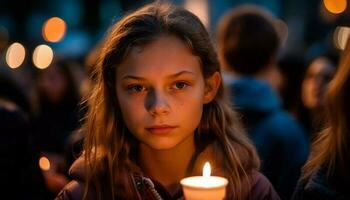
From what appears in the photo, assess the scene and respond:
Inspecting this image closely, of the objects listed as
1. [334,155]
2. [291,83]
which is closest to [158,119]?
[334,155]

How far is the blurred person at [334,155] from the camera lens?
2.70 m

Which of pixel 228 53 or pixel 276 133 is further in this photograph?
pixel 228 53

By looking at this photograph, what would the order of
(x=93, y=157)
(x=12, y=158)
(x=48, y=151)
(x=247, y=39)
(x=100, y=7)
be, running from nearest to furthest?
(x=93, y=157)
(x=12, y=158)
(x=247, y=39)
(x=48, y=151)
(x=100, y=7)

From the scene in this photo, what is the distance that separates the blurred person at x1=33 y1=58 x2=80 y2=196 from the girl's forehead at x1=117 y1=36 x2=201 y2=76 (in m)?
3.53

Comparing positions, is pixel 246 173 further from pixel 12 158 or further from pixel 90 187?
pixel 12 158

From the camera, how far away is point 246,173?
2.98 m

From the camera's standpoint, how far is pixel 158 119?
2713 mm

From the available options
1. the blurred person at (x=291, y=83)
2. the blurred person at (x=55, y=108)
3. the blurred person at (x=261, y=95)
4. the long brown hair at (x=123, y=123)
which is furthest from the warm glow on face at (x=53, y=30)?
the long brown hair at (x=123, y=123)

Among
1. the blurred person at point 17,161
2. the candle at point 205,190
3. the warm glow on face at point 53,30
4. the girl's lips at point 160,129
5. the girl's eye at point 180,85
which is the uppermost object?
the warm glow on face at point 53,30

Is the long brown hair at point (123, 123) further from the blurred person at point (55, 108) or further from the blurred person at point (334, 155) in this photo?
the blurred person at point (55, 108)

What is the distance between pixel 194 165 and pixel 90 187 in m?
0.47

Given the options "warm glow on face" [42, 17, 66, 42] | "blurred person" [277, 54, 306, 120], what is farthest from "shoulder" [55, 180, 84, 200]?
"warm glow on face" [42, 17, 66, 42]

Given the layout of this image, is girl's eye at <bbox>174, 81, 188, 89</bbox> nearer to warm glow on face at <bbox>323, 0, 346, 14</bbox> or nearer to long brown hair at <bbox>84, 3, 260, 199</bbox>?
long brown hair at <bbox>84, 3, 260, 199</bbox>

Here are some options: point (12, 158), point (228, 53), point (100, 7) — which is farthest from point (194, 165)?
point (100, 7)
